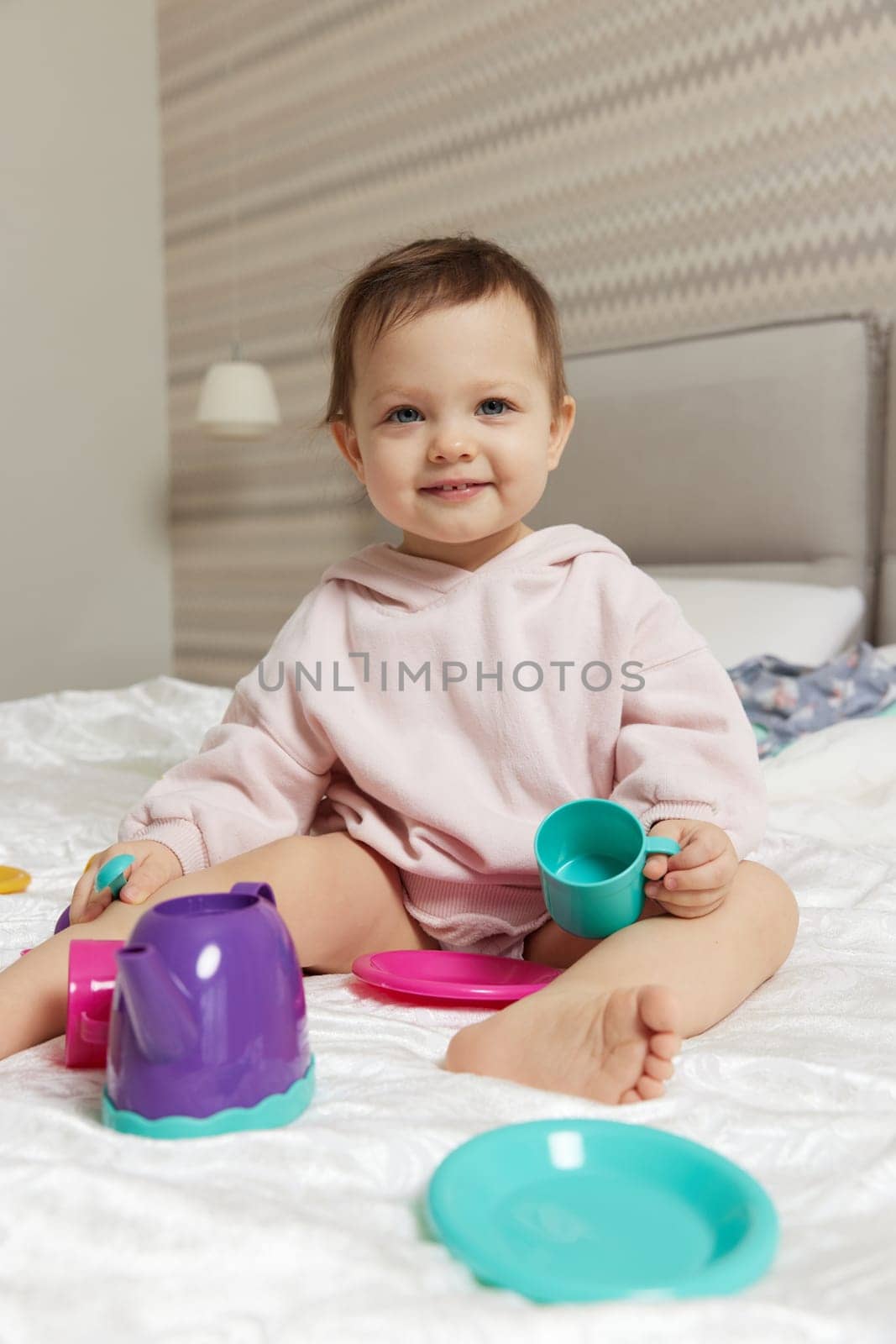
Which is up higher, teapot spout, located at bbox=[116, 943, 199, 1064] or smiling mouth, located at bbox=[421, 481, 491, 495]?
smiling mouth, located at bbox=[421, 481, 491, 495]

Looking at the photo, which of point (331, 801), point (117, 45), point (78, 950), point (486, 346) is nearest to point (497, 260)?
point (486, 346)

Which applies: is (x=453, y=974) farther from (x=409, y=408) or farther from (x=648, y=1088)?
(x=409, y=408)

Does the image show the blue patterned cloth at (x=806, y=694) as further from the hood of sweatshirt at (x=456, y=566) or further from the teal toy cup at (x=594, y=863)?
the teal toy cup at (x=594, y=863)

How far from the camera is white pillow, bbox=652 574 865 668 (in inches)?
77.0

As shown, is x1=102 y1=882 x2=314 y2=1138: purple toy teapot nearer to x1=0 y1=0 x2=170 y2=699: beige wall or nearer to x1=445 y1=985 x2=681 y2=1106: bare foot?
x1=445 y1=985 x2=681 y2=1106: bare foot

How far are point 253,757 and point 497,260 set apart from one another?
0.55 meters

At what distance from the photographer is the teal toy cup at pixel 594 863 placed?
91 centimetres

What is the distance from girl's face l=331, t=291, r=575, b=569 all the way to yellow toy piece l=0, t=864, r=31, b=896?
0.55 m

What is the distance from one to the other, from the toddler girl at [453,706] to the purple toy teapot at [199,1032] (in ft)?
1.01

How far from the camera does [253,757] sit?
1145 millimetres

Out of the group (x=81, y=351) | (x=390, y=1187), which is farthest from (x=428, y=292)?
(x=81, y=351)

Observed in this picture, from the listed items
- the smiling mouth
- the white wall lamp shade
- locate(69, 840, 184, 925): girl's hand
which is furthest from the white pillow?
the white wall lamp shade

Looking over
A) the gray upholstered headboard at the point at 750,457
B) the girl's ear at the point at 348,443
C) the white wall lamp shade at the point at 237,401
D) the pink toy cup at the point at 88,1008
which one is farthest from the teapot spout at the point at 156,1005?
the white wall lamp shade at the point at 237,401

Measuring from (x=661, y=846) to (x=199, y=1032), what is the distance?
40cm
